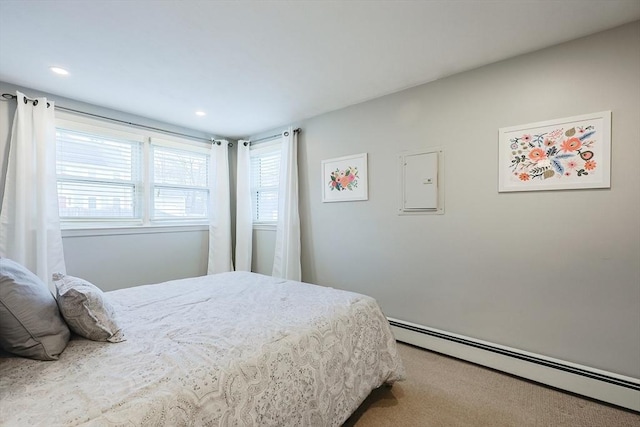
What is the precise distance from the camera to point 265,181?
421 cm

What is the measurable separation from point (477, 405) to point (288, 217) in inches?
99.7

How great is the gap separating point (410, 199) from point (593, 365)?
1.70m

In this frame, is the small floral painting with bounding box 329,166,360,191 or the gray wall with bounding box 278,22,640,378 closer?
the gray wall with bounding box 278,22,640,378

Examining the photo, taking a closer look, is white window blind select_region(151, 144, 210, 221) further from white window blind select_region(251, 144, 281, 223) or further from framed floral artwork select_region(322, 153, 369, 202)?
framed floral artwork select_region(322, 153, 369, 202)

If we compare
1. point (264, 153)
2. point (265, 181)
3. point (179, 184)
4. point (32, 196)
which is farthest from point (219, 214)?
point (32, 196)

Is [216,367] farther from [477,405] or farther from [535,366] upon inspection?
[535,366]

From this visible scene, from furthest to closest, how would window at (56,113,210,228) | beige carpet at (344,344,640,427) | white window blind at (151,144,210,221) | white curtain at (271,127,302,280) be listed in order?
white window blind at (151,144,210,221), white curtain at (271,127,302,280), window at (56,113,210,228), beige carpet at (344,344,640,427)

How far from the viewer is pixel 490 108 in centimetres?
228

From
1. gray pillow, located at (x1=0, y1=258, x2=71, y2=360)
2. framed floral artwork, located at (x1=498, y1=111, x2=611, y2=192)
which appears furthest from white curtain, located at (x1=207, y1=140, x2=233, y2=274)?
framed floral artwork, located at (x1=498, y1=111, x2=611, y2=192)

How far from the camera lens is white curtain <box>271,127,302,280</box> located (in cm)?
352

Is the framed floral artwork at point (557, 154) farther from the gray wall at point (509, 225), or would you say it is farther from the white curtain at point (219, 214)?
the white curtain at point (219, 214)

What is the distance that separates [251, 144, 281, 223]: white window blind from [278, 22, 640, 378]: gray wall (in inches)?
48.8

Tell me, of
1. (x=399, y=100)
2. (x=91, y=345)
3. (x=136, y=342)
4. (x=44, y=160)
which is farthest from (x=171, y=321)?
(x=399, y=100)

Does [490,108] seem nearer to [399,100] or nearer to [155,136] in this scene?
→ [399,100]
